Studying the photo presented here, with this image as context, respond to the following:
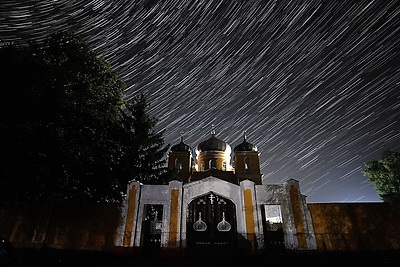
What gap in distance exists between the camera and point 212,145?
39562 millimetres

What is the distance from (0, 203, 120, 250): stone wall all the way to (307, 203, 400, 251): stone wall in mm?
10696

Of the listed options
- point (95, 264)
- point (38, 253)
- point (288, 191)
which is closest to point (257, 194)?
point (288, 191)

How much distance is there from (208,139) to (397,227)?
30.4m

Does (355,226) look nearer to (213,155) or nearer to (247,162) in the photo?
(247,162)

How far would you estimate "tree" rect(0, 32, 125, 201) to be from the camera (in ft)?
42.7

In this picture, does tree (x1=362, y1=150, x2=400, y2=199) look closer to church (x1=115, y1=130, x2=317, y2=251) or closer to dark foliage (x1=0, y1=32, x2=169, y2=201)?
church (x1=115, y1=130, x2=317, y2=251)

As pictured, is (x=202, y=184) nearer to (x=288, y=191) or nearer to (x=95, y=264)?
(x=288, y=191)

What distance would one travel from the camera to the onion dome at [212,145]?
3931cm

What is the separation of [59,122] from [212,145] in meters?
27.3

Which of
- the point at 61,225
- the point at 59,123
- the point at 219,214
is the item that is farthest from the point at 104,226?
the point at 59,123

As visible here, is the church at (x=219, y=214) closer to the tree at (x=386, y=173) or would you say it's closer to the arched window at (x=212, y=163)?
the arched window at (x=212, y=163)

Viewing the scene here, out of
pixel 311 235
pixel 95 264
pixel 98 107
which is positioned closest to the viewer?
pixel 95 264

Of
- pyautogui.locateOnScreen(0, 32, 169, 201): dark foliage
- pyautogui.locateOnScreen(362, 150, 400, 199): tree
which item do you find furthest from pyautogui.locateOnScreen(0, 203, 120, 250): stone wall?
pyautogui.locateOnScreen(362, 150, 400, 199): tree

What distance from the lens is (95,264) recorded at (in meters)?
10.6
